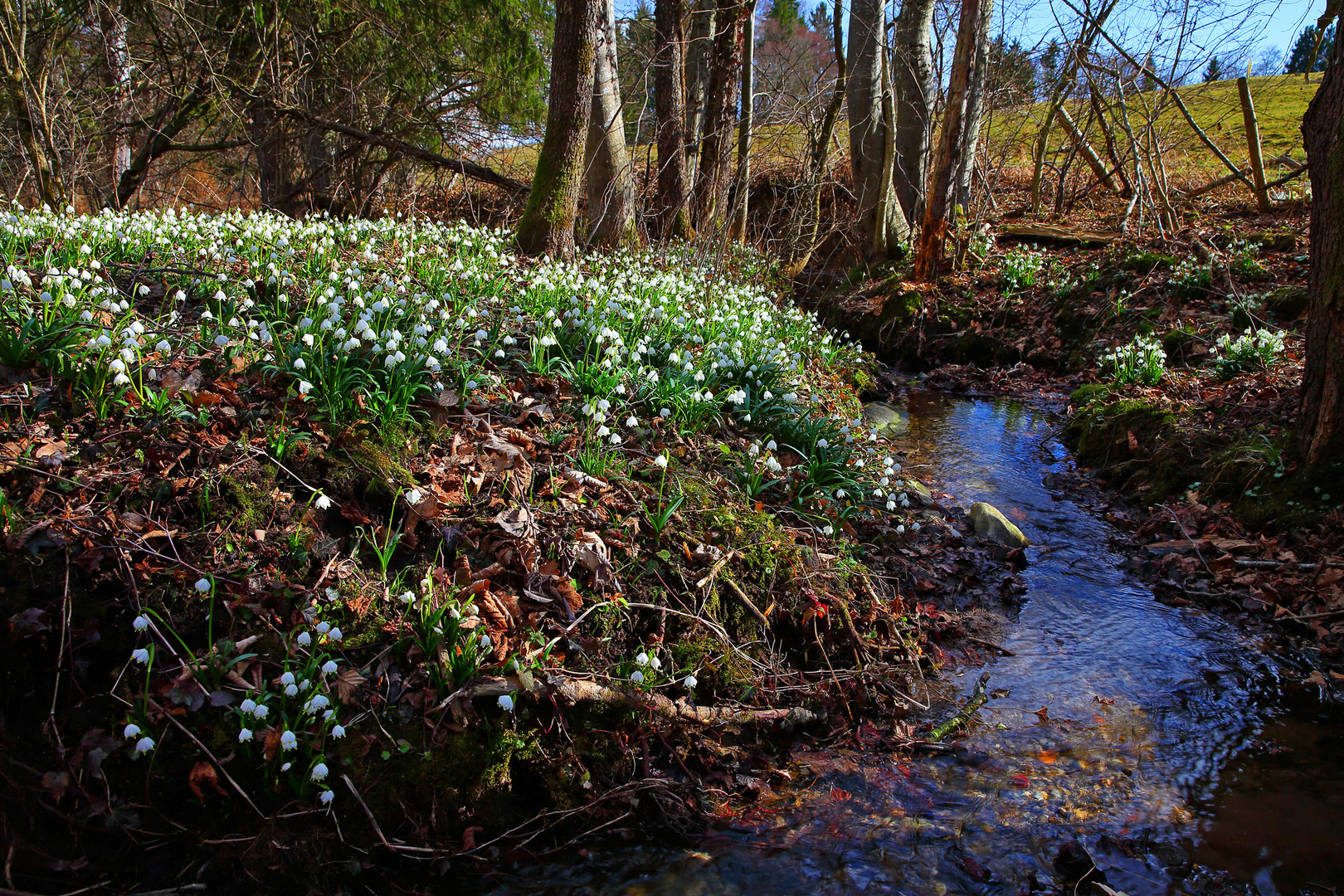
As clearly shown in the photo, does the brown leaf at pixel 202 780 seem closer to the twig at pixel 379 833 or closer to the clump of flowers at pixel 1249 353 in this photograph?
the twig at pixel 379 833

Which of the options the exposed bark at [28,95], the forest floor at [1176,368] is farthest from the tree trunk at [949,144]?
the exposed bark at [28,95]

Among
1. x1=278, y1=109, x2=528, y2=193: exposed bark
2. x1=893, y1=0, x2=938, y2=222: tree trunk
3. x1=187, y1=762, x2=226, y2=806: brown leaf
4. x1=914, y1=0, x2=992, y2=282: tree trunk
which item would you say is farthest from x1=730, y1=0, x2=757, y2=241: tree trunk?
x1=187, y1=762, x2=226, y2=806: brown leaf

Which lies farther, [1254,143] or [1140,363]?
[1254,143]

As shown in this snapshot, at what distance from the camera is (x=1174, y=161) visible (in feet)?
60.8

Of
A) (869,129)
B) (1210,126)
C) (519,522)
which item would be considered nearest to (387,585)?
(519,522)

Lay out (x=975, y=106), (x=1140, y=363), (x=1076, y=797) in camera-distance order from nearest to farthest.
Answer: (x=1076, y=797) < (x=1140, y=363) < (x=975, y=106)

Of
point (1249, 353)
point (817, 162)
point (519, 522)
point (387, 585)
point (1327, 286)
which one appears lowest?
point (387, 585)

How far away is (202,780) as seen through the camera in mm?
2588

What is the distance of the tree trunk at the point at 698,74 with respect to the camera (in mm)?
11781

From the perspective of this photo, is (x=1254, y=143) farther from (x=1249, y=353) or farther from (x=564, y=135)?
(x=564, y=135)

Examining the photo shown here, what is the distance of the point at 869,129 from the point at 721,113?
13.7ft

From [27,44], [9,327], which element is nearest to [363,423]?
[9,327]

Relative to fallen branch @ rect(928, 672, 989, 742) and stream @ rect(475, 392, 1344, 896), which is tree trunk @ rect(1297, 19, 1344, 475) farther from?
fallen branch @ rect(928, 672, 989, 742)

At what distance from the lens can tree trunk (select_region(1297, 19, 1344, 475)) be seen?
469 cm
